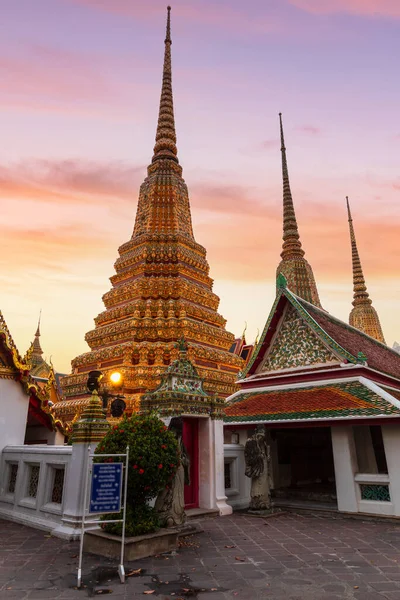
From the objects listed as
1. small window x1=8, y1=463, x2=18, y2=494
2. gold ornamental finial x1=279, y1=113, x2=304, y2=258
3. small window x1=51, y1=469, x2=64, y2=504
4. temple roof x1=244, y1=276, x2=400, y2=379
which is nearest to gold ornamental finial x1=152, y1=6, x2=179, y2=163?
gold ornamental finial x1=279, y1=113, x2=304, y2=258

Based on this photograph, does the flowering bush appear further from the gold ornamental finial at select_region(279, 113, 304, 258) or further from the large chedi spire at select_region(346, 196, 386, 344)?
the large chedi spire at select_region(346, 196, 386, 344)

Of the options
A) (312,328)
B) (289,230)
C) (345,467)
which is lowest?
(345,467)

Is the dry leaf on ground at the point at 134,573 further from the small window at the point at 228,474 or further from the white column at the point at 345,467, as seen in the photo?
the white column at the point at 345,467

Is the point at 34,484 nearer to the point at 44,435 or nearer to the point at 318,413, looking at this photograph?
the point at 44,435

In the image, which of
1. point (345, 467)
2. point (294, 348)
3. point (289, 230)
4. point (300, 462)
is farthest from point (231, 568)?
point (289, 230)

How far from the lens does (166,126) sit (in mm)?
27406

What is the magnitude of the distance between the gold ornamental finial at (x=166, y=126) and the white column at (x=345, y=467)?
66.4 feet

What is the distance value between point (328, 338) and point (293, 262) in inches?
745

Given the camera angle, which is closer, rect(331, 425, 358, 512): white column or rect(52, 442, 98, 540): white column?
rect(52, 442, 98, 540): white column

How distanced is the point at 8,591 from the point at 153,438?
2.88 meters

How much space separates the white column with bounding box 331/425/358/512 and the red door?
3714mm

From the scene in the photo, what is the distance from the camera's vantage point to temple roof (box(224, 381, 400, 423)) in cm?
1080

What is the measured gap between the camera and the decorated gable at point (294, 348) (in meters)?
14.2

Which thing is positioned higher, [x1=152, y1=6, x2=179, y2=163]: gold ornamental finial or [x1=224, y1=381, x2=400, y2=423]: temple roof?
[x1=152, y1=6, x2=179, y2=163]: gold ornamental finial
